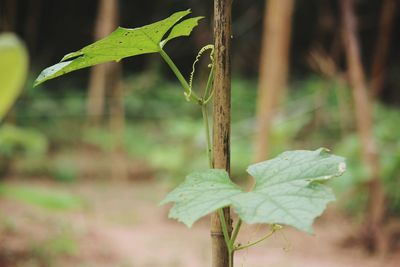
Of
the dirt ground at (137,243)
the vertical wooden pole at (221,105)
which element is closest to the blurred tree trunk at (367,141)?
the dirt ground at (137,243)

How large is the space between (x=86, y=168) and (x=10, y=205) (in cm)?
241

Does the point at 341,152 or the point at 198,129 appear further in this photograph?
the point at 198,129

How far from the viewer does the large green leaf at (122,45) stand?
0.70 meters

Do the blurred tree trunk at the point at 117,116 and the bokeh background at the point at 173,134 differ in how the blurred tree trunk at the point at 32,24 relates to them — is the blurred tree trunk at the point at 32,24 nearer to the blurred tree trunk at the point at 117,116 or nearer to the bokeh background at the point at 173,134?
the bokeh background at the point at 173,134

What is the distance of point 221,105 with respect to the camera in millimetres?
705

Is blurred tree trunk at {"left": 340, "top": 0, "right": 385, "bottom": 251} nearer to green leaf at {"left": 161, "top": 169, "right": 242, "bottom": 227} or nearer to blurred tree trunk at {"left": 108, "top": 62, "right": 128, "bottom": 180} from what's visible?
green leaf at {"left": 161, "top": 169, "right": 242, "bottom": 227}

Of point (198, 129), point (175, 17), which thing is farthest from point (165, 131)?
point (175, 17)

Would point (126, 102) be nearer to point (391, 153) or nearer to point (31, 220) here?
point (31, 220)

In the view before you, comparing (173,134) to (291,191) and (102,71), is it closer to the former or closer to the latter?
(102,71)

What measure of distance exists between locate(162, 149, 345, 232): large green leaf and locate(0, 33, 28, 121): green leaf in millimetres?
1073

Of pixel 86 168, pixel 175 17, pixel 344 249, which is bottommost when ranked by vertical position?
pixel 344 249

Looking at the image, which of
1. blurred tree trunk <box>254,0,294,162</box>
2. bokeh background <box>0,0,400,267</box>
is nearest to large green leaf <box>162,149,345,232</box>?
bokeh background <box>0,0,400,267</box>

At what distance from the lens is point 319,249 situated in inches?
128

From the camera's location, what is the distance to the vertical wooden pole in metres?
0.70
